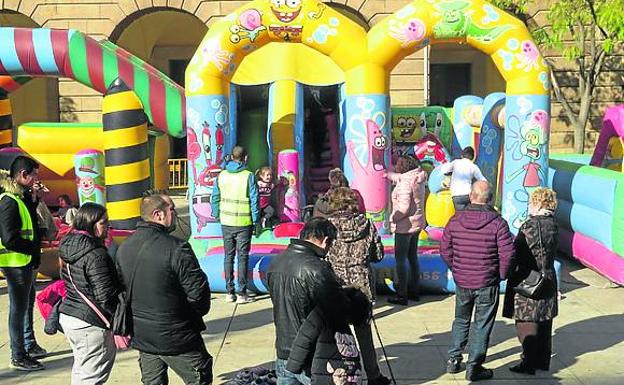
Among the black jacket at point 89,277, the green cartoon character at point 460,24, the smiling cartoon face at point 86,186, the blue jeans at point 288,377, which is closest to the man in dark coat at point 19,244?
the black jacket at point 89,277

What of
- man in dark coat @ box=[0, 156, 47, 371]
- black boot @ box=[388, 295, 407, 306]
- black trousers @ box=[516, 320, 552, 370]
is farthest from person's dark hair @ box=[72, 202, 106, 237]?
black boot @ box=[388, 295, 407, 306]

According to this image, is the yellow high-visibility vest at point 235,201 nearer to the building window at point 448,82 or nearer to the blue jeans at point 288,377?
the blue jeans at point 288,377

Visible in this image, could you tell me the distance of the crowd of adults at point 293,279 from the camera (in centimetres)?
390

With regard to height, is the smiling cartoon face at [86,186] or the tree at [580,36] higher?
the tree at [580,36]

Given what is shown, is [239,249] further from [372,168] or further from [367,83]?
[367,83]

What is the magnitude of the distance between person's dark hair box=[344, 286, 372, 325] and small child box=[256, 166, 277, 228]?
616cm

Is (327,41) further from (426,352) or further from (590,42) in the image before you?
(590,42)

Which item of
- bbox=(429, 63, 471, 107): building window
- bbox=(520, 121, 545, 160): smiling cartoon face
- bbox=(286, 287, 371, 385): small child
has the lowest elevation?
bbox=(286, 287, 371, 385): small child

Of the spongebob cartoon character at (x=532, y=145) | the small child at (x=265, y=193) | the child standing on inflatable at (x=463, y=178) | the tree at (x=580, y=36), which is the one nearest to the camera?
the spongebob cartoon character at (x=532, y=145)

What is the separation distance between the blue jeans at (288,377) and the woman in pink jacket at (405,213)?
3.77m

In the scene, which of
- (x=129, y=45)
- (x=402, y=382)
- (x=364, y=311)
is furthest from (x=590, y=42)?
(x=364, y=311)

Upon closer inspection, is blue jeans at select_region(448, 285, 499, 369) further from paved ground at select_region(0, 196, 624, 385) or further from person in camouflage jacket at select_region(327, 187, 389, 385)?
person in camouflage jacket at select_region(327, 187, 389, 385)

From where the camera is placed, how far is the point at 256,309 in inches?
309

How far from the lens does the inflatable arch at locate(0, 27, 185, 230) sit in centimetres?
1005
